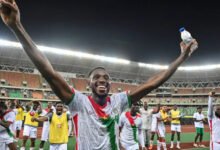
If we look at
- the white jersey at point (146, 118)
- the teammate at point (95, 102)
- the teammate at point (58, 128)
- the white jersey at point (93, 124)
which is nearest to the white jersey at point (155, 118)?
the white jersey at point (146, 118)

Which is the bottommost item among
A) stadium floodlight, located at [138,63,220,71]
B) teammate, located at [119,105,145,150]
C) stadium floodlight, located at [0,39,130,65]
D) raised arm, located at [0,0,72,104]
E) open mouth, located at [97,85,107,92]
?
teammate, located at [119,105,145,150]

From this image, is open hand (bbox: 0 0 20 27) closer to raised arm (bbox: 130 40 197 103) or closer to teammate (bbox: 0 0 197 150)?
teammate (bbox: 0 0 197 150)

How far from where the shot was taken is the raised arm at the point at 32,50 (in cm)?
224

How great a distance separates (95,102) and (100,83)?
0.61ft

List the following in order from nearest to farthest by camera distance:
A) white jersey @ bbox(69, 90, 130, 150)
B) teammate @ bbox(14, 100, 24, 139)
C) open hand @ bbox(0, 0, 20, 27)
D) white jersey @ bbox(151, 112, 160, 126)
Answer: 1. open hand @ bbox(0, 0, 20, 27)
2. white jersey @ bbox(69, 90, 130, 150)
3. white jersey @ bbox(151, 112, 160, 126)
4. teammate @ bbox(14, 100, 24, 139)

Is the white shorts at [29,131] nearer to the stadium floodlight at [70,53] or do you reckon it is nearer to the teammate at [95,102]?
the teammate at [95,102]

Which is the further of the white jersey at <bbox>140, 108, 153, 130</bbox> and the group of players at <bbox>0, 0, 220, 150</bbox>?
the white jersey at <bbox>140, 108, 153, 130</bbox>

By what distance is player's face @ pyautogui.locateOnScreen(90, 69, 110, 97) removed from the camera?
110 inches

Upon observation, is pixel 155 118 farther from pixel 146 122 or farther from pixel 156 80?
pixel 156 80

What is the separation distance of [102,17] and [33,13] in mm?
7675

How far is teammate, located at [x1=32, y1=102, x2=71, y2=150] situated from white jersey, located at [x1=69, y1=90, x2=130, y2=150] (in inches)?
268

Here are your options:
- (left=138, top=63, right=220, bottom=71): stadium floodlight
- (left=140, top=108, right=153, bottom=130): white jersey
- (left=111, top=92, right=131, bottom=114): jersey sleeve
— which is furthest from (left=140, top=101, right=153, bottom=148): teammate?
(left=138, top=63, right=220, bottom=71): stadium floodlight

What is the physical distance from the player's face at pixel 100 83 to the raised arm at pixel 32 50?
27 centimetres

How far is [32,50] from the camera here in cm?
243
